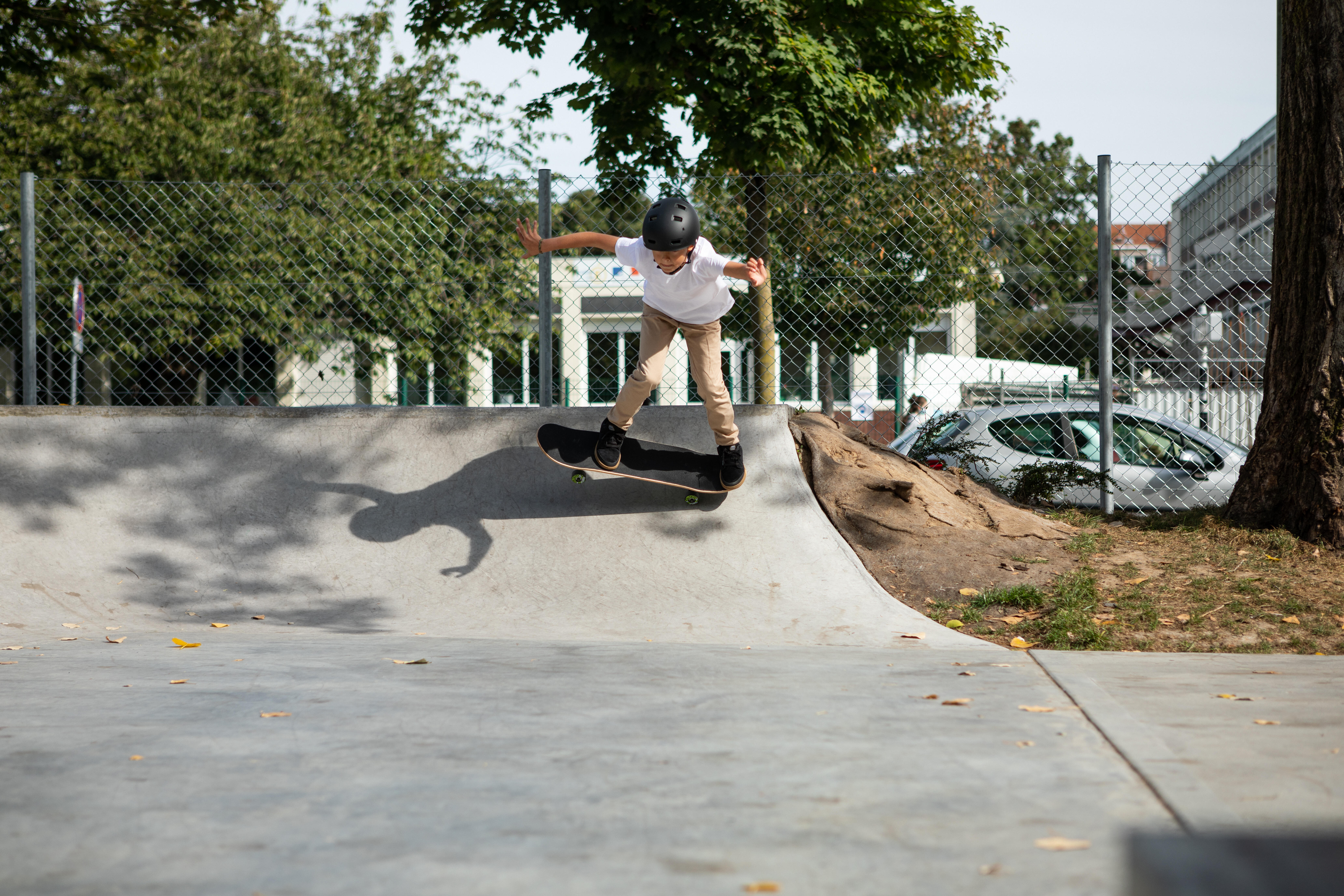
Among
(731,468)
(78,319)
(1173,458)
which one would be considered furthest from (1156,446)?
(78,319)

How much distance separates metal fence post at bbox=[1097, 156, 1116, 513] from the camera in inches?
267

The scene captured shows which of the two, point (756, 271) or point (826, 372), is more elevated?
point (756, 271)

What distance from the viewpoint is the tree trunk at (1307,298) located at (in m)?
5.77

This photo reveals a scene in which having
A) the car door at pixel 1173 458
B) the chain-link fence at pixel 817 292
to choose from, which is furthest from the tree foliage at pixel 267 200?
the car door at pixel 1173 458

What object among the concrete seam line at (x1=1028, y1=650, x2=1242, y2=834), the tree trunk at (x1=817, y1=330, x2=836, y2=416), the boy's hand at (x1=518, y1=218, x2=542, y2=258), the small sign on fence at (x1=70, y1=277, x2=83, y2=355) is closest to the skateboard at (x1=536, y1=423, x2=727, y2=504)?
the boy's hand at (x1=518, y1=218, x2=542, y2=258)

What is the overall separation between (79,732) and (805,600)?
343 cm

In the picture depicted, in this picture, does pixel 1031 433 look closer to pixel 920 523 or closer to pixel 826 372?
pixel 826 372

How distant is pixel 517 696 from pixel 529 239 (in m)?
2.95

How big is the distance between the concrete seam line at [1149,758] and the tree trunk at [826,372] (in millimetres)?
4178

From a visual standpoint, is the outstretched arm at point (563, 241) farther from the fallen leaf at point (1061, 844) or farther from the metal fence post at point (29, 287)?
the fallen leaf at point (1061, 844)

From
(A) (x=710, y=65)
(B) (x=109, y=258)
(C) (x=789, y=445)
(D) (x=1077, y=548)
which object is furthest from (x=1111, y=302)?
(B) (x=109, y=258)

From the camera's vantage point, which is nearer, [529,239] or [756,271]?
[756,271]

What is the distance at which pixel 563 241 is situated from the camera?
559cm

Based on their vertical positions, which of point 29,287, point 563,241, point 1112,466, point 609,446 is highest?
point 563,241
